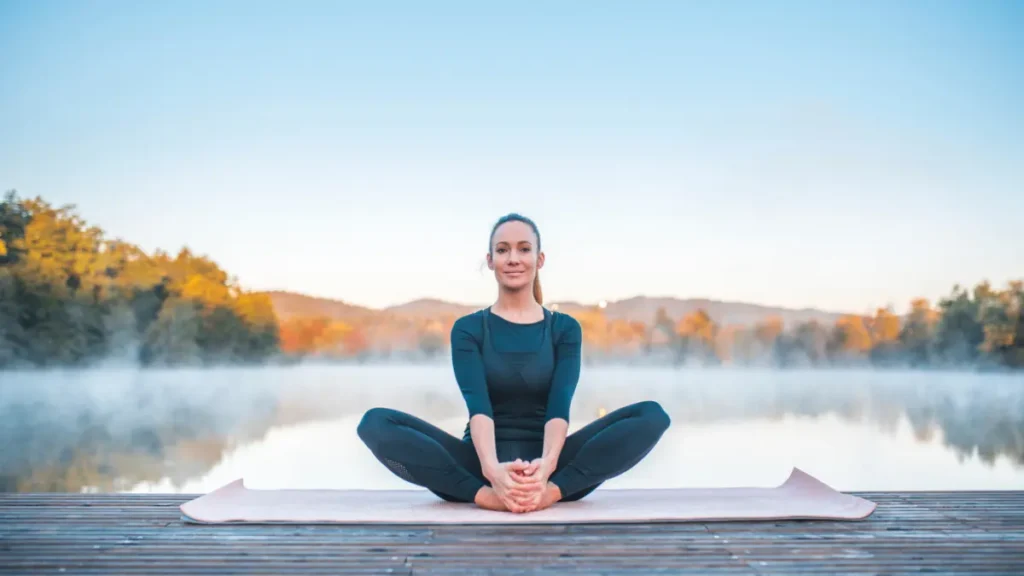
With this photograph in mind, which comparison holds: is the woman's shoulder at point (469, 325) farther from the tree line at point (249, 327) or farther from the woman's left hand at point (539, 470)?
the tree line at point (249, 327)

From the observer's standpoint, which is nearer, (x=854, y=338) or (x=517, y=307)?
(x=517, y=307)

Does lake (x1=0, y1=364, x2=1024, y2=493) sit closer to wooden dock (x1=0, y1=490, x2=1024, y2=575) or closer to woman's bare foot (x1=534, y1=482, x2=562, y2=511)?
wooden dock (x1=0, y1=490, x2=1024, y2=575)

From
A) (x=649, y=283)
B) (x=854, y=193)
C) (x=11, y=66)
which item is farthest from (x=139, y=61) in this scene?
(x=854, y=193)

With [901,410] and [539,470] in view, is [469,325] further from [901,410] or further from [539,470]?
[901,410]

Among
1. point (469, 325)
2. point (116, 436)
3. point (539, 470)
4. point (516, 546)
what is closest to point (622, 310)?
point (116, 436)

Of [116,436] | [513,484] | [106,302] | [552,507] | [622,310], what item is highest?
[106,302]

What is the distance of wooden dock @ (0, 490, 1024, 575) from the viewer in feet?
6.43

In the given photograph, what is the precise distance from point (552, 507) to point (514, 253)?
2.86ft

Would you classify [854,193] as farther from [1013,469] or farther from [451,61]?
[1013,469]

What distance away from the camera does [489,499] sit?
261cm

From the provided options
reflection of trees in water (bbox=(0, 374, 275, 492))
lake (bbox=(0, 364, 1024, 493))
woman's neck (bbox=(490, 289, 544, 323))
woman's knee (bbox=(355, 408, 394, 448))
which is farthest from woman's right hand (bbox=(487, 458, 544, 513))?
reflection of trees in water (bbox=(0, 374, 275, 492))

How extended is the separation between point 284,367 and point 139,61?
38.1ft

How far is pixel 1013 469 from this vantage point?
5.27 metres

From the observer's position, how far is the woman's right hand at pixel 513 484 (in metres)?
2.50
